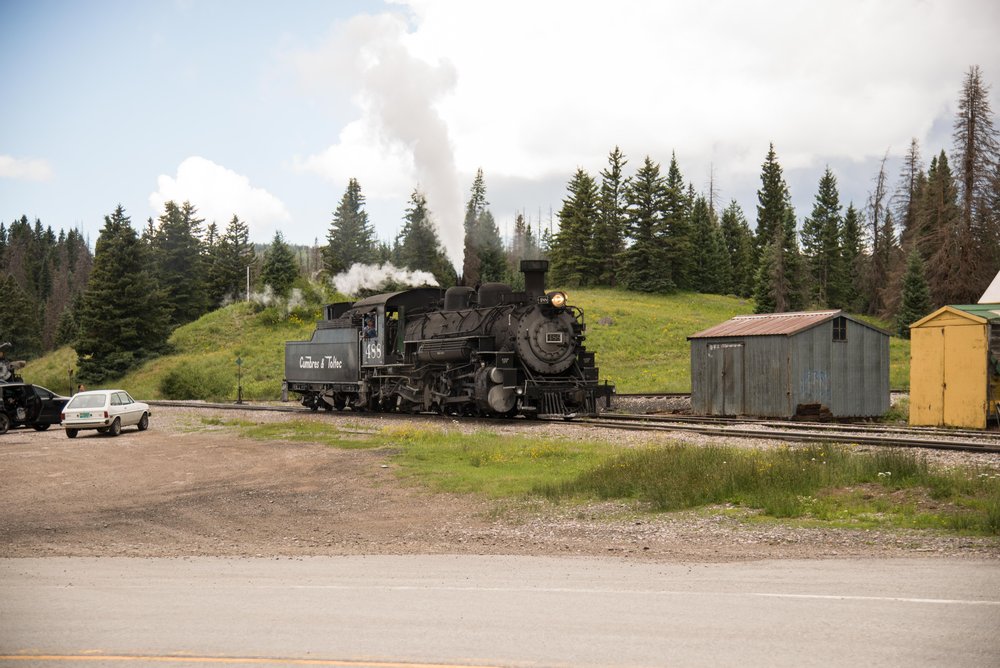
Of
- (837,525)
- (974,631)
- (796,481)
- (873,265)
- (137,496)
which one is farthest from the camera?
(873,265)

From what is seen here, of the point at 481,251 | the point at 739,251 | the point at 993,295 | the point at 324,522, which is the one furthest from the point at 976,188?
the point at 739,251

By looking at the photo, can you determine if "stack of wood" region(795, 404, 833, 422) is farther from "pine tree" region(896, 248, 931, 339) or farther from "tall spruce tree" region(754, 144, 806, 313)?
"tall spruce tree" region(754, 144, 806, 313)

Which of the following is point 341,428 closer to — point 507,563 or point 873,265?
point 507,563

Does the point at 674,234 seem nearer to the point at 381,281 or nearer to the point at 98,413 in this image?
the point at 381,281

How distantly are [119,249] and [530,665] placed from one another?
2410 inches

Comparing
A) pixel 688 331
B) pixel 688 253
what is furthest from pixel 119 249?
pixel 688 253

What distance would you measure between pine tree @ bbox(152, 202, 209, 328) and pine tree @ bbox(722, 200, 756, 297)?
54.4m

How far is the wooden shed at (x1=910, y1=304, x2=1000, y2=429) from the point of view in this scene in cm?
2180

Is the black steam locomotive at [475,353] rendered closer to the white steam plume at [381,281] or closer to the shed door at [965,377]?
the white steam plume at [381,281]

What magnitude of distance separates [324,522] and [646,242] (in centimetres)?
7003

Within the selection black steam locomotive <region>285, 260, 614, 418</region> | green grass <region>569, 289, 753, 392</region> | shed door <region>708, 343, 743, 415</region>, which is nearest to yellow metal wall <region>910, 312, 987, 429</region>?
shed door <region>708, 343, 743, 415</region>

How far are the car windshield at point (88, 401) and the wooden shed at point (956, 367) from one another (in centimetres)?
2309

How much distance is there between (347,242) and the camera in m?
78.4

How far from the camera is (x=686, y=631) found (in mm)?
6422
